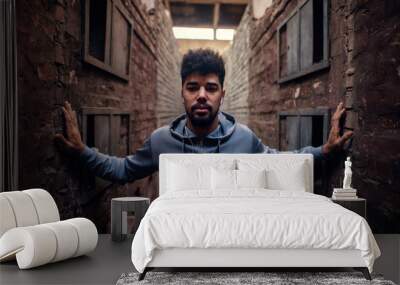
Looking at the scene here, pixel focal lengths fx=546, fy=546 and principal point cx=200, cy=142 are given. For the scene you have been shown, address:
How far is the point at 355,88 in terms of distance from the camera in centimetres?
429

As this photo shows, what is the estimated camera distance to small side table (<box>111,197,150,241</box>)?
4305mm

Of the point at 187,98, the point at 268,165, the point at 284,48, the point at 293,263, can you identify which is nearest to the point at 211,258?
the point at 293,263

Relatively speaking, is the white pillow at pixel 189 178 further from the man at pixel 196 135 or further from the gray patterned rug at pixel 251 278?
the gray patterned rug at pixel 251 278

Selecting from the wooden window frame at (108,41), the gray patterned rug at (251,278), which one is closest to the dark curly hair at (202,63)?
the wooden window frame at (108,41)

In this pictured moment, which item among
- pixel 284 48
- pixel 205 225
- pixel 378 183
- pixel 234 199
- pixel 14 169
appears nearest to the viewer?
pixel 205 225

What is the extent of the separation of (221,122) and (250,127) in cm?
25

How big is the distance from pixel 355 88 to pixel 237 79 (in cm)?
94

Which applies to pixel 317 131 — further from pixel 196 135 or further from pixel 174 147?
pixel 174 147

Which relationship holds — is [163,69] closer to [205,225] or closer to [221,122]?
[221,122]

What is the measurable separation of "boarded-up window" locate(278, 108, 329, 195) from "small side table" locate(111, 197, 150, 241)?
1259 millimetres

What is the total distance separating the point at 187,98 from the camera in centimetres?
450

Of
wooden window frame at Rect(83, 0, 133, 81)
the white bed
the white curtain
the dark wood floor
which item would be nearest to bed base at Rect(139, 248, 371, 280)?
the white bed

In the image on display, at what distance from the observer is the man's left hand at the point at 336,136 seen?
14.4 ft

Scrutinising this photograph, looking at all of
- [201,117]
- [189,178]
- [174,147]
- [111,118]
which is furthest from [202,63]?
[189,178]
